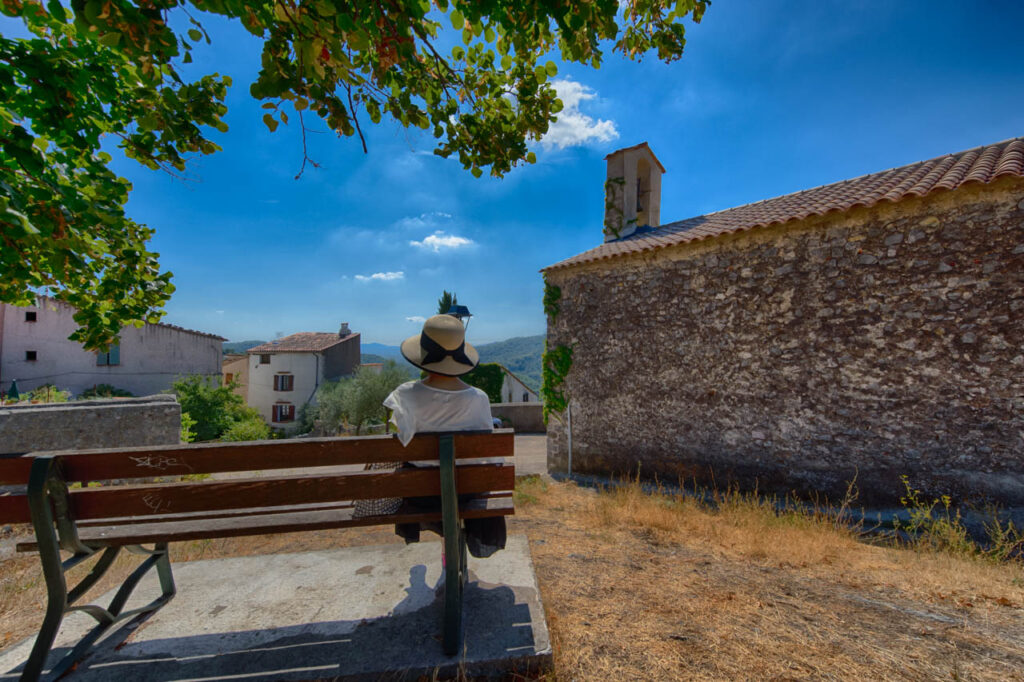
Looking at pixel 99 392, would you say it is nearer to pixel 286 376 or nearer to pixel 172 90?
pixel 286 376

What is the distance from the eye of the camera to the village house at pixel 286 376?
27.7 metres

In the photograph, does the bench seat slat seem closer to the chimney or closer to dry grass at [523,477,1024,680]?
dry grass at [523,477,1024,680]

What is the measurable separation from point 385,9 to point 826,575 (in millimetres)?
4827

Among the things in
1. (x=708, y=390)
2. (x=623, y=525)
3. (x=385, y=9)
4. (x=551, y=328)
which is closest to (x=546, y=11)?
(x=385, y=9)

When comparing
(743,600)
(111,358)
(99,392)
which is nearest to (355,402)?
(99,392)

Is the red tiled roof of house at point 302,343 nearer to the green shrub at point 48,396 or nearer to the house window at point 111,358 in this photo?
the house window at point 111,358

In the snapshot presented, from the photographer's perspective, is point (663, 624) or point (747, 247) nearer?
point (663, 624)

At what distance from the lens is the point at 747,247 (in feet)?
23.5

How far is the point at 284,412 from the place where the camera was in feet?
90.9

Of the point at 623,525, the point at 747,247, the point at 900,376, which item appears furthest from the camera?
the point at 747,247

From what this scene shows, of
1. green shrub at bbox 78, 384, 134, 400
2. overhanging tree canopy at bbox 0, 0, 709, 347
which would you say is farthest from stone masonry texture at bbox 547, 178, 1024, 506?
green shrub at bbox 78, 384, 134, 400

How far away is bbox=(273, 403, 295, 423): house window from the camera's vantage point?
27625mm

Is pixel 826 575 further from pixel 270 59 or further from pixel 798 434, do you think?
pixel 270 59

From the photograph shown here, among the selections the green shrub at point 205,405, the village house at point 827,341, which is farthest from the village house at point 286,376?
the village house at point 827,341
